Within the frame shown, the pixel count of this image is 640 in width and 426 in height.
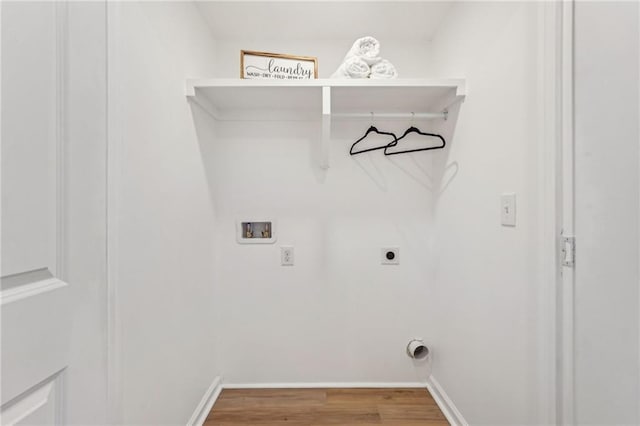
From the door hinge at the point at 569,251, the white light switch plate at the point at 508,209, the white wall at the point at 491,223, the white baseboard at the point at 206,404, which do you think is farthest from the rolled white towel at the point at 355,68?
the white baseboard at the point at 206,404

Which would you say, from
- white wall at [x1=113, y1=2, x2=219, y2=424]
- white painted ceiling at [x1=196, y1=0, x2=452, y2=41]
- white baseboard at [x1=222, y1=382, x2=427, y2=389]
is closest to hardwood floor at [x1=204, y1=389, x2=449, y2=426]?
white baseboard at [x1=222, y1=382, x2=427, y2=389]

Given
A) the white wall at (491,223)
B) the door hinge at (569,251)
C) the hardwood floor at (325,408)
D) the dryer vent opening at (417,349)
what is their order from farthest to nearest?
the dryer vent opening at (417,349)
the hardwood floor at (325,408)
the white wall at (491,223)
the door hinge at (569,251)

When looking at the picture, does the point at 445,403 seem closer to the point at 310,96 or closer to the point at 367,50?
the point at 310,96

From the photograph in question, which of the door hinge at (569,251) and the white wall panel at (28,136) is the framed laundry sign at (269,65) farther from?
the door hinge at (569,251)

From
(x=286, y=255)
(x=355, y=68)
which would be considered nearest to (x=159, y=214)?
(x=286, y=255)

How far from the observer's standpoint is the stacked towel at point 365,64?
58.9 inches

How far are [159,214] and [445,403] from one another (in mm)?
1711

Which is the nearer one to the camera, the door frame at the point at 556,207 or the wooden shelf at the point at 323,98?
the door frame at the point at 556,207

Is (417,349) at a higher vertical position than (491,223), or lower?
lower

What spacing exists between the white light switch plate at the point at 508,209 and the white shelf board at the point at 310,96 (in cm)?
61

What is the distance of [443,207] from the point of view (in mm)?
1697

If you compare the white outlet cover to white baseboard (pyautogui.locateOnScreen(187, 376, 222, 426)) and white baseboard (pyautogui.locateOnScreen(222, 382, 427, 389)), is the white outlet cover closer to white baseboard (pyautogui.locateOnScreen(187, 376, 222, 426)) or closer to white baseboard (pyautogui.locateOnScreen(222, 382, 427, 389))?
white baseboard (pyautogui.locateOnScreen(222, 382, 427, 389))

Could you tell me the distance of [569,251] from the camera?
881mm

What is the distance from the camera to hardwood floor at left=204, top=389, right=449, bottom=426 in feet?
5.10
